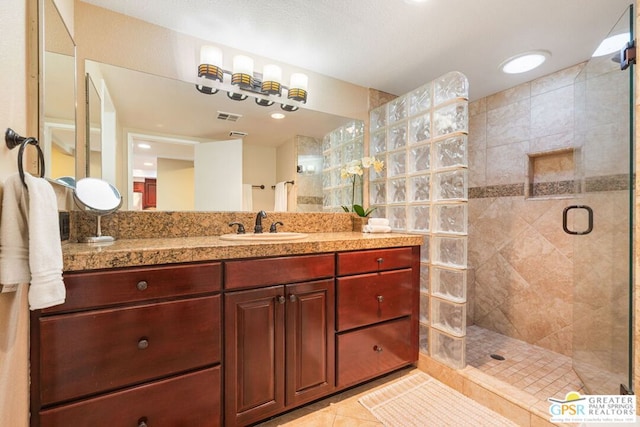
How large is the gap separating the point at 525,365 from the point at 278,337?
5.95 feet

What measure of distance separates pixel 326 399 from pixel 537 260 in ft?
6.56

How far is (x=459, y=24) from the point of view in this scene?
1.59m

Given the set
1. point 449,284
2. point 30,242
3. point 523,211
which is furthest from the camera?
point 523,211

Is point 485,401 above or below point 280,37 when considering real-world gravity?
below

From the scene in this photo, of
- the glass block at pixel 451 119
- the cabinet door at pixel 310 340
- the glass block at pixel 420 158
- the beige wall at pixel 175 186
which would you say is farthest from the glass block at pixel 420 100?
the beige wall at pixel 175 186

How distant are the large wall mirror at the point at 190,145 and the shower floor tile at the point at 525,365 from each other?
5.49 feet

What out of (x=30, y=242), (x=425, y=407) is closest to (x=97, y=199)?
(x=30, y=242)

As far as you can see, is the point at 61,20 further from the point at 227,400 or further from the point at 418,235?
the point at 418,235

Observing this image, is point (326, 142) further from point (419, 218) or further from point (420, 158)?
point (419, 218)

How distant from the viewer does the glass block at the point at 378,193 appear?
2.19m

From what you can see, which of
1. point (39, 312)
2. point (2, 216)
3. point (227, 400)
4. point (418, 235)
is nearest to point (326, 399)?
point (227, 400)

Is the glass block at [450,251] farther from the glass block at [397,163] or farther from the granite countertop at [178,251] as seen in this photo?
the glass block at [397,163]

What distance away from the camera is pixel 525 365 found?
191 centimetres

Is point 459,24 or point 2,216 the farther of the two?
point 459,24
